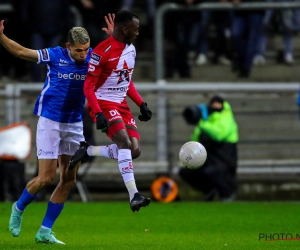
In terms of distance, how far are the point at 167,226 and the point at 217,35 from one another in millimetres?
6437

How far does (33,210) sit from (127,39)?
15.6 ft

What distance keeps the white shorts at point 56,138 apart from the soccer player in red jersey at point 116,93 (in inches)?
7.1

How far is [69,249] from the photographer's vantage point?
8.84m

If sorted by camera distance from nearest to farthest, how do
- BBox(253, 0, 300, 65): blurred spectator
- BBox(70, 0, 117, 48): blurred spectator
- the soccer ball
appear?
1. the soccer ball
2. BBox(70, 0, 117, 48): blurred spectator
3. BBox(253, 0, 300, 65): blurred spectator

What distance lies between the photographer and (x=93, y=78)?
9.41 m

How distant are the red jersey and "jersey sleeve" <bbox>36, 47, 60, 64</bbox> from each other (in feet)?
1.32

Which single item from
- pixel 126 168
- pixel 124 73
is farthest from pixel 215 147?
pixel 126 168

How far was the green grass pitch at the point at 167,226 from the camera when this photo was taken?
9.39 metres

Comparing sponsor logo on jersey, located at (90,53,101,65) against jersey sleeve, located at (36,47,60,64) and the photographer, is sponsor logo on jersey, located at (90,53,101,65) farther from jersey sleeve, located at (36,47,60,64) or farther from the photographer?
the photographer

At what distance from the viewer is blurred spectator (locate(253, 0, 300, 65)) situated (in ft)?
56.1

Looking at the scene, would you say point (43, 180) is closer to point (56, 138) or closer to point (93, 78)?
point (56, 138)

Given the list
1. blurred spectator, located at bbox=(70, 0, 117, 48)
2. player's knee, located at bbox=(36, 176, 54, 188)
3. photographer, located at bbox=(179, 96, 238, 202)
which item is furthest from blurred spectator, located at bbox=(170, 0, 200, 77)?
player's knee, located at bbox=(36, 176, 54, 188)

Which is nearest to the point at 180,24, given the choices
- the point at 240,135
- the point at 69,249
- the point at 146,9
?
the point at 146,9

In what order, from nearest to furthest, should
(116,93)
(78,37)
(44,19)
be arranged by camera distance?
(78,37) → (116,93) → (44,19)
